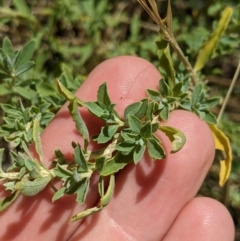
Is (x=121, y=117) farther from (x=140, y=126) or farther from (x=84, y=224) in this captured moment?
(x=84, y=224)

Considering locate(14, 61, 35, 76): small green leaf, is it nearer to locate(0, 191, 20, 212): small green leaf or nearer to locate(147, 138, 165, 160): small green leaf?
locate(0, 191, 20, 212): small green leaf

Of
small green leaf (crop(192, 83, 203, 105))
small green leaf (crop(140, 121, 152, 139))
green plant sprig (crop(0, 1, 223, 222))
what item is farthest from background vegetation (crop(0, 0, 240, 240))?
small green leaf (crop(140, 121, 152, 139))

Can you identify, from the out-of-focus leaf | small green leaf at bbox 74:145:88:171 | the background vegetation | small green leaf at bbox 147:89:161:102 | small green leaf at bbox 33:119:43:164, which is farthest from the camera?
the background vegetation

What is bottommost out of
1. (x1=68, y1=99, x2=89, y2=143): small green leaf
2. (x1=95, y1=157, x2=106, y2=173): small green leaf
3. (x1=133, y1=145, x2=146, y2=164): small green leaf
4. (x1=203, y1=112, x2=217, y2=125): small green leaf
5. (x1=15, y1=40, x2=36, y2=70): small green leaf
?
(x1=203, y1=112, x2=217, y2=125): small green leaf

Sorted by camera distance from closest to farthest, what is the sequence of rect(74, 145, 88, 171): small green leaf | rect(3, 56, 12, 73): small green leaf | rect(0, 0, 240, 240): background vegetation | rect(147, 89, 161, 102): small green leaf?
rect(74, 145, 88, 171): small green leaf, rect(147, 89, 161, 102): small green leaf, rect(3, 56, 12, 73): small green leaf, rect(0, 0, 240, 240): background vegetation

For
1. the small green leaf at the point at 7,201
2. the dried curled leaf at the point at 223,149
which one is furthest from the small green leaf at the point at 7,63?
the dried curled leaf at the point at 223,149

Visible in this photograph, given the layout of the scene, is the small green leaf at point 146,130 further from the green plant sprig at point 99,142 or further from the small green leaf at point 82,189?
the small green leaf at point 82,189

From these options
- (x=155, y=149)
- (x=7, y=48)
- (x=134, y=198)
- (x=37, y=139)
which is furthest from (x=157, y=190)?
(x=7, y=48)
